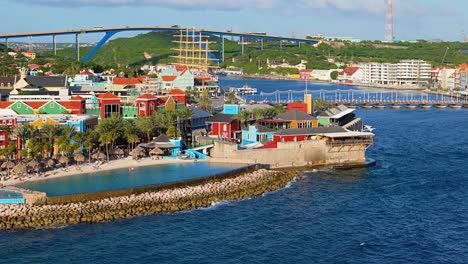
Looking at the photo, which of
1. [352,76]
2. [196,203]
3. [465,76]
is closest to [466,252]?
[196,203]

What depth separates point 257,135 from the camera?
23.6m

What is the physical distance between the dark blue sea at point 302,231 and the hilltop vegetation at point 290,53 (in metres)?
58.8

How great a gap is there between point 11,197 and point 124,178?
3051 mm

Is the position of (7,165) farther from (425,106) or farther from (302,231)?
(425,106)

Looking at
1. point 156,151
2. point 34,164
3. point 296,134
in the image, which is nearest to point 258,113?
point 296,134

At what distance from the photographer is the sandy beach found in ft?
58.9

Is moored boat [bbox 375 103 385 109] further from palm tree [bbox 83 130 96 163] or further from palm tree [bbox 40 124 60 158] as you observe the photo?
palm tree [bbox 40 124 60 158]

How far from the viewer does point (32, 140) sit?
19.4 metres

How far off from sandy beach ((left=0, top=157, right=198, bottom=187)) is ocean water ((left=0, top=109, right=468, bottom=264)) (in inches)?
130

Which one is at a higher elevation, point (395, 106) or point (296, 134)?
point (296, 134)

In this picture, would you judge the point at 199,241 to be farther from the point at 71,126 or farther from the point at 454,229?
the point at 71,126

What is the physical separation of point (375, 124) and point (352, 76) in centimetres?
3789

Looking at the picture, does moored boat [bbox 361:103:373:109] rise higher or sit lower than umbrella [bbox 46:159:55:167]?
higher

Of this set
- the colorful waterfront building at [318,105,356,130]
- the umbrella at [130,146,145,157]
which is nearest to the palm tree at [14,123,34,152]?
the umbrella at [130,146,145,157]
